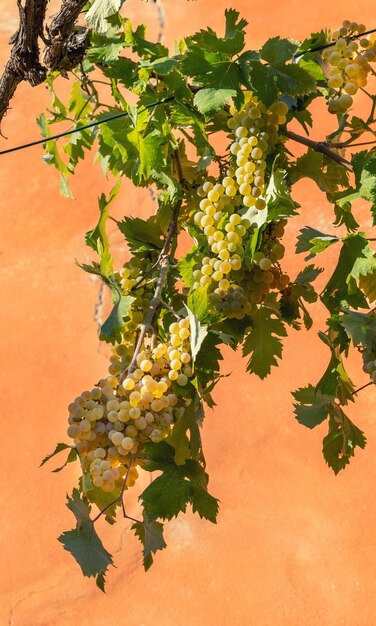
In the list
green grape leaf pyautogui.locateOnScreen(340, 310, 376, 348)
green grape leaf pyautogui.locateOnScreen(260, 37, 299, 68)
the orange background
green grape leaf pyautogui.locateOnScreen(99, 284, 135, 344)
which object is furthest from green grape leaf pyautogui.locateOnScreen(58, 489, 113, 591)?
the orange background

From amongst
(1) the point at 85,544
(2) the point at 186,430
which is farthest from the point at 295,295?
(1) the point at 85,544

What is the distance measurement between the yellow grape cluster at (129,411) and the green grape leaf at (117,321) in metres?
0.04

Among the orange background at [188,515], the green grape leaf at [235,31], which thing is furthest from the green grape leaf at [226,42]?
the orange background at [188,515]

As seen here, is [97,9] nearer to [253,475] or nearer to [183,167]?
[183,167]

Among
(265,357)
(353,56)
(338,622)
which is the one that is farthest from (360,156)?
(338,622)

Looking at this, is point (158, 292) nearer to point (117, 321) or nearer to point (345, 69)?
point (117, 321)

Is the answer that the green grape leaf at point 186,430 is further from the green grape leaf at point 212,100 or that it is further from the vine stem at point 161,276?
the green grape leaf at point 212,100

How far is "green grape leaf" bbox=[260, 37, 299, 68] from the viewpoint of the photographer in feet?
2.01

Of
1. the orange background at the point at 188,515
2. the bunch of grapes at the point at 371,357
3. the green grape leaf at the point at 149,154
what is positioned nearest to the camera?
the bunch of grapes at the point at 371,357

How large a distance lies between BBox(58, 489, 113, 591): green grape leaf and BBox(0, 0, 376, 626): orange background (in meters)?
1.25

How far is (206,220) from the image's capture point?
66 cm

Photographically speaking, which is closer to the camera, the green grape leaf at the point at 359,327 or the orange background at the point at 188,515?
the green grape leaf at the point at 359,327

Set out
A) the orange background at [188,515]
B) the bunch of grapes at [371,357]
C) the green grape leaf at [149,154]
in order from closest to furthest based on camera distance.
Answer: the bunch of grapes at [371,357], the green grape leaf at [149,154], the orange background at [188,515]

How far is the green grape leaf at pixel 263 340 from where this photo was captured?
71 centimetres
